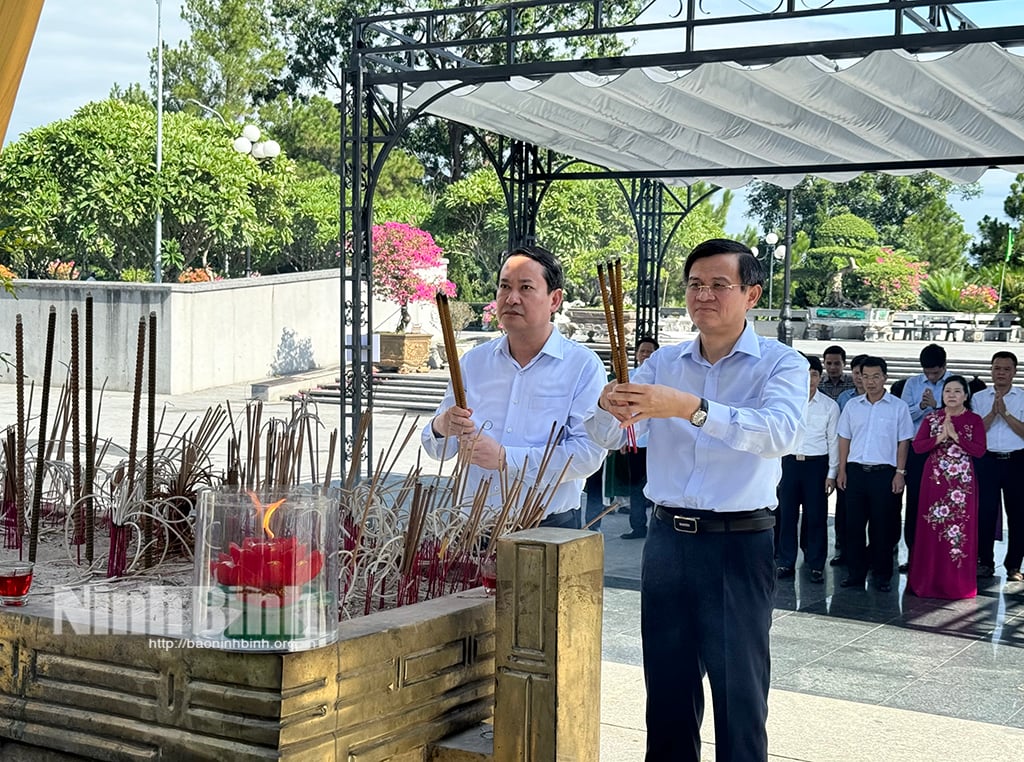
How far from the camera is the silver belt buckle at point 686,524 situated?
2.63 metres

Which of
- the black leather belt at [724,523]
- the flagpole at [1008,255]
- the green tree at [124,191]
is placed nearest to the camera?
the black leather belt at [724,523]

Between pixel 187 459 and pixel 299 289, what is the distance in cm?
1617

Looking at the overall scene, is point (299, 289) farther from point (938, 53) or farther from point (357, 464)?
point (357, 464)

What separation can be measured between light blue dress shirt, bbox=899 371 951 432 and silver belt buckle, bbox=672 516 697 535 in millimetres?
5063

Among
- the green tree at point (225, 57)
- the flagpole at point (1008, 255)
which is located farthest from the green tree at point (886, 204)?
the green tree at point (225, 57)

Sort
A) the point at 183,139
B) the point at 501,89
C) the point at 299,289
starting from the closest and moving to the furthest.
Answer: the point at 501,89 < the point at 299,289 < the point at 183,139

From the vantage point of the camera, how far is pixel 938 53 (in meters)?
6.23

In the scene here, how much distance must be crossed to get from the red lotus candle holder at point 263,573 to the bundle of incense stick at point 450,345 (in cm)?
48

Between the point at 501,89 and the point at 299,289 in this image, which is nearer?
the point at 501,89

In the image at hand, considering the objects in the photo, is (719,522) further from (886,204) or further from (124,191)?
(886,204)

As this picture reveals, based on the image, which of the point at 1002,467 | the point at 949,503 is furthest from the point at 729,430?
the point at 1002,467

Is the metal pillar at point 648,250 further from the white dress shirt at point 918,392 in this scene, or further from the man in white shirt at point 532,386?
the man in white shirt at point 532,386

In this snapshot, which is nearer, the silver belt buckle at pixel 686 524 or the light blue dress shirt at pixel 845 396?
the silver belt buckle at pixel 686 524

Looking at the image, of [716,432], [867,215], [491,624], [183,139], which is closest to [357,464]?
→ [491,624]
